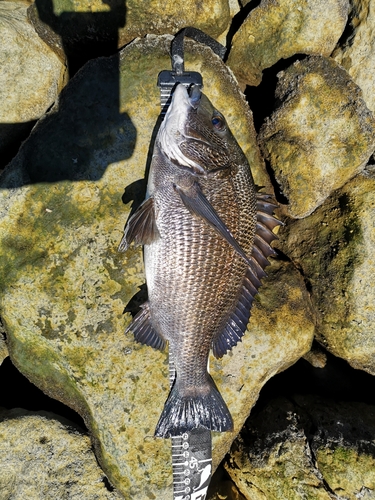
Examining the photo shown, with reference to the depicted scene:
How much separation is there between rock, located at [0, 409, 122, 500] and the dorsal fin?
166 cm

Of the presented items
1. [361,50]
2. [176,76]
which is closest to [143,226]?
[176,76]

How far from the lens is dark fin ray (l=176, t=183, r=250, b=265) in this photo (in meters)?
2.89

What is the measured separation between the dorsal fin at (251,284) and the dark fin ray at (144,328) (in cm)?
54

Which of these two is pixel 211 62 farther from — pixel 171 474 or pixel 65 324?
pixel 171 474

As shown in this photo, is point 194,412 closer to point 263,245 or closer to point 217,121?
point 263,245

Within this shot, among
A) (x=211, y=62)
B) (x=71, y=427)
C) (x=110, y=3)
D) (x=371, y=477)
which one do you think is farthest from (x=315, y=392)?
(x=110, y=3)

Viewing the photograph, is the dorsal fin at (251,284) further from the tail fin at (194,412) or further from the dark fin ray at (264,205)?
the tail fin at (194,412)

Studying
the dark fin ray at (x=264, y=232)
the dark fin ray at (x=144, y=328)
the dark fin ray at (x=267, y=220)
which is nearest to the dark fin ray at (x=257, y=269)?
the dark fin ray at (x=264, y=232)

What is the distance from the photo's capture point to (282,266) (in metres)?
3.98

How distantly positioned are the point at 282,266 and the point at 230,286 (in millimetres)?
954

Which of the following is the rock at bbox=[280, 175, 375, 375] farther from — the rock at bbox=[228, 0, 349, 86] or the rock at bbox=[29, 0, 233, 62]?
the rock at bbox=[29, 0, 233, 62]

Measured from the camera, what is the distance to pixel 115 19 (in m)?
3.62

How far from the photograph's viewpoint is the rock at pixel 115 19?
3600 mm

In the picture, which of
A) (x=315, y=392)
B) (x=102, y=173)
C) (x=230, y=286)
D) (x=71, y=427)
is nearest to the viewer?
(x=230, y=286)
